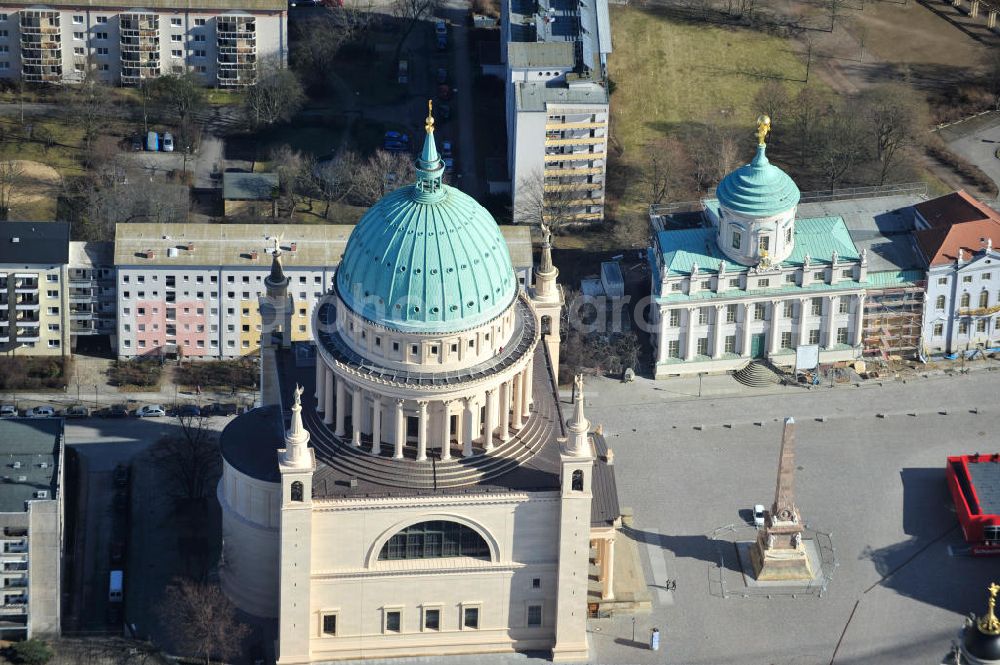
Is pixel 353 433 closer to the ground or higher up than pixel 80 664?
higher up

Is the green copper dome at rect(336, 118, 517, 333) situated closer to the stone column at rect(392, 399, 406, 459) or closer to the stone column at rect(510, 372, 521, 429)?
the stone column at rect(392, 399, 406, 459)

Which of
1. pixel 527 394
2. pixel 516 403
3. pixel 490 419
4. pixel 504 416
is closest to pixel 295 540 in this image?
pixel 490 419

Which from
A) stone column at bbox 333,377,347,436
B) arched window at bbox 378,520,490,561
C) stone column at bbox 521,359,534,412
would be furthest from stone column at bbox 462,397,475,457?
stone column at bbox 333,377,347,436

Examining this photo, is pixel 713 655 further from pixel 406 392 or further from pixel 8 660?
pixel 8 660

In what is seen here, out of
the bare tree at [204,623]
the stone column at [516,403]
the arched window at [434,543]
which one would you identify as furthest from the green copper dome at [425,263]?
the bare tree at [204,623]

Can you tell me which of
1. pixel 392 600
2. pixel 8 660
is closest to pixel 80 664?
pixel 8 660

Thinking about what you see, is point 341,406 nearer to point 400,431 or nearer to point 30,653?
point 400,431
